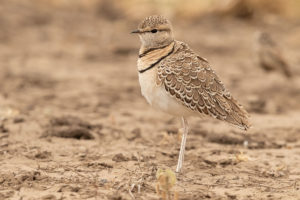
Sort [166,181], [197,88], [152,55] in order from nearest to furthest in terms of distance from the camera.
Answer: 1. [166,181]
2. [197,88]
3. [152,55]

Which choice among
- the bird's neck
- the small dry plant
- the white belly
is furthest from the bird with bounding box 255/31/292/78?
the small dry plant

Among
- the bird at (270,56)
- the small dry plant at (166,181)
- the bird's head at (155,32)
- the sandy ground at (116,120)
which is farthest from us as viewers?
the bird at (270,56)

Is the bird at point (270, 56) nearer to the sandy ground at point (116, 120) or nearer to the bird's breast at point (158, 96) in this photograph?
the sandy ground at point (116, 120)

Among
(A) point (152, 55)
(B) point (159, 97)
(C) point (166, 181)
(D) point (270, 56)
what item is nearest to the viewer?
(C) point (166, 181)

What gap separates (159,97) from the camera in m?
5.00

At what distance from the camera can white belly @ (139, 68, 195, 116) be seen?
501 centimetres

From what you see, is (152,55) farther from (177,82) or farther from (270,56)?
Result: (270,56)

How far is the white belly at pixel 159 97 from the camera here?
197 inches

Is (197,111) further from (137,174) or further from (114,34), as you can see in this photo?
(114,34)

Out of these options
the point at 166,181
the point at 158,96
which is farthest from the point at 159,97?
the point at 166,181

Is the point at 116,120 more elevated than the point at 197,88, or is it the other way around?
the point at 197,88

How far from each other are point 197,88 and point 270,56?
5507 millimetres

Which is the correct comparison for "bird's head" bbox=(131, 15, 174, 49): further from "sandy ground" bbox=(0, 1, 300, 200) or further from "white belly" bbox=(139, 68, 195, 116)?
"sandy ground" bbox=(0, 1, 300, 200)

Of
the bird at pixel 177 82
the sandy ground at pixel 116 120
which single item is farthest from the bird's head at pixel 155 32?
the sandy ground at pixel 116 120
